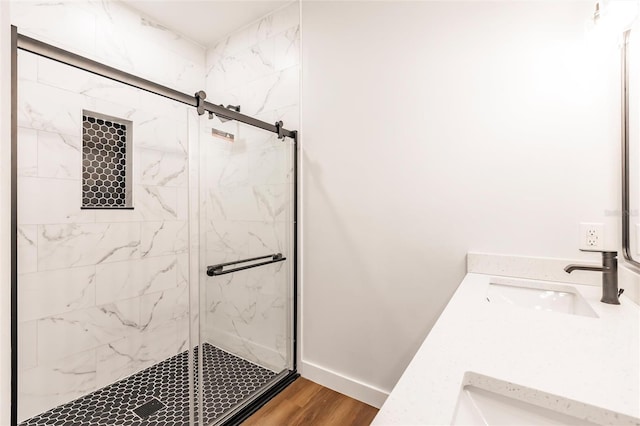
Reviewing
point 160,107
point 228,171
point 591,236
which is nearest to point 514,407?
point 591,236

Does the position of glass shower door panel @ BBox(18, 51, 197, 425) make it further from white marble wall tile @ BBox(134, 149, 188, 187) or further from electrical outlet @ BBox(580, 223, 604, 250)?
electrical outlet @ BBox(580, 223, 604, 250)

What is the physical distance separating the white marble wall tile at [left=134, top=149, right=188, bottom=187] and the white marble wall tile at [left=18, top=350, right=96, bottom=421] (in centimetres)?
119

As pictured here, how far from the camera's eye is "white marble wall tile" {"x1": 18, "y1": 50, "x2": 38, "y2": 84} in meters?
1.66

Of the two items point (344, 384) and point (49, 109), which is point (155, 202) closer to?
point (49, 109)

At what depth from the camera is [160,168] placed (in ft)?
7.52

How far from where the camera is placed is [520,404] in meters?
0.63

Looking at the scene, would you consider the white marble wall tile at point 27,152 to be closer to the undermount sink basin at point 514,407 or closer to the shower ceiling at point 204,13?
the shower ceiling at point 204,13

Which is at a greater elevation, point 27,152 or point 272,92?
point 272,92

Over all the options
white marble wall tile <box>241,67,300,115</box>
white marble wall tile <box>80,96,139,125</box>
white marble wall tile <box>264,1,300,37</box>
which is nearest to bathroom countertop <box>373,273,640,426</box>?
white marble wall tile <box>241,67,300,115</box>

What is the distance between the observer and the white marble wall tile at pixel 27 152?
1655mm

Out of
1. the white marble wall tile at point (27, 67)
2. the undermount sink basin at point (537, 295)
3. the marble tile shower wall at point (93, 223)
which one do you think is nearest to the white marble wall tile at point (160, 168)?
the marble tile shower wall at point (93, 223)

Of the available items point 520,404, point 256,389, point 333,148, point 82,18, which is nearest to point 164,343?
point 256,389

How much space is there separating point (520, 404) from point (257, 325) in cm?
158

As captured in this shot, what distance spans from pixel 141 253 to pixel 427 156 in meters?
2.03
